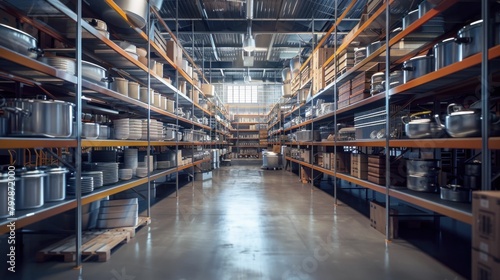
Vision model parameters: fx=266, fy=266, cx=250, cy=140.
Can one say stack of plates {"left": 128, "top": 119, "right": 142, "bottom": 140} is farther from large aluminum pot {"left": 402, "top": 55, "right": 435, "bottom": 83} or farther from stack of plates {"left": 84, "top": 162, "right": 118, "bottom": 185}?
large aluminum pot {"left": 402, "top": 55, "right": 435, "bottom": 83}

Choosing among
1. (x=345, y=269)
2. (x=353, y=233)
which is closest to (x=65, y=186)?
(x=345, y=269)

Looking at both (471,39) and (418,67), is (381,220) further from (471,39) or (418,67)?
(471,39)

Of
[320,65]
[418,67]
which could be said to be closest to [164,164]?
[320,65]

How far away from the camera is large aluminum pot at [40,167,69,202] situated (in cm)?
253

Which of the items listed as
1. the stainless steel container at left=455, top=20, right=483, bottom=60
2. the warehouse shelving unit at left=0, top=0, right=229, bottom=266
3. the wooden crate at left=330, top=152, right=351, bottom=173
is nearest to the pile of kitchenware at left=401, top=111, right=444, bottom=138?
the stainless steel container at left=455, top=20, right=483, bottom=60

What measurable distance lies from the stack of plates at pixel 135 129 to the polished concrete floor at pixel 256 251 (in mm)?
1394

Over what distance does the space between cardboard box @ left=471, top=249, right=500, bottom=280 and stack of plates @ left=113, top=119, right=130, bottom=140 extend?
3.88 meters

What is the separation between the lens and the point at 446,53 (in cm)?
259

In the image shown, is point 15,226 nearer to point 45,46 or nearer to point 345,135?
point 45,46

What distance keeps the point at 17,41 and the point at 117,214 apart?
7.78ft

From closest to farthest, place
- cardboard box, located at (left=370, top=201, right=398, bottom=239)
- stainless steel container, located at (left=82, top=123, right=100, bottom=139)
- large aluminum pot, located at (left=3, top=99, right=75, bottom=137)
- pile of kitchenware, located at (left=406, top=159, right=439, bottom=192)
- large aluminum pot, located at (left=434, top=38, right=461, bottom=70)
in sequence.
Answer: large aluminum pot, located at (left=3, top=99, right=75, bottom=137) < large aluminum pot, located at (left=434, top=38, right=461, bottom=70) < stainless steel container, located at (left=82, top=123, right=100, bottom=139) < pile of kitchenware, located at (left=406, top=159, right=439, bottom=192) < cardboard box, located at (left=370, top=201, right=398, bottom=239)

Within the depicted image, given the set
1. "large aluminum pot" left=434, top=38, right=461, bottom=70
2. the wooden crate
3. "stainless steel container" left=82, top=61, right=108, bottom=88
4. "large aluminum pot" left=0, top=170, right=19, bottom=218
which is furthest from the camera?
the wooden crate

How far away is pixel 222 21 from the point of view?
29.8 ft

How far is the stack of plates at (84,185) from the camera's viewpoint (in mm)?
2846
